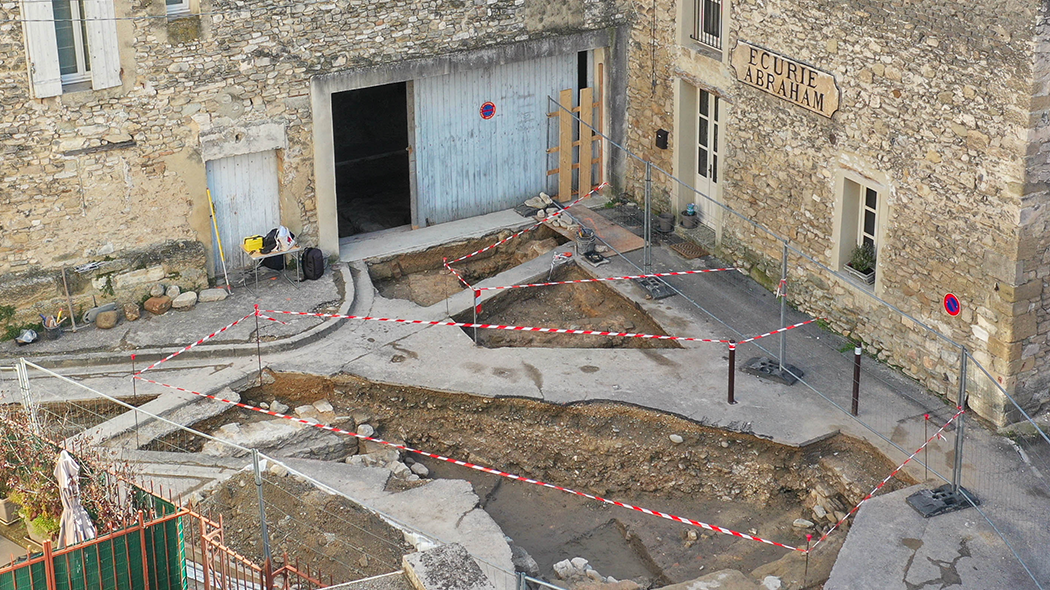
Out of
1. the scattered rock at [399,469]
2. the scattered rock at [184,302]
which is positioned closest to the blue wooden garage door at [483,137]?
the scattered rock at [184,302]

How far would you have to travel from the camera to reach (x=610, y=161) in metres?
18.9

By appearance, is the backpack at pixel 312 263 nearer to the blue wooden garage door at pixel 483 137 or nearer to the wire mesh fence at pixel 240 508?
the blue wooden garage door at pixel 483 137

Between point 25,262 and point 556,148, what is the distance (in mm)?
6987

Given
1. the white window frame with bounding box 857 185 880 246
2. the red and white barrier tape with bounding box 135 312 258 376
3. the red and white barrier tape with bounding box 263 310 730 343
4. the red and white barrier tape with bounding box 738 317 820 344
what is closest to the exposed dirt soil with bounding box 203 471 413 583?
Result: the red and white barrier tape with bounding box 135 312 258 376

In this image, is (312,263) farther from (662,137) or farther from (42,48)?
(662,137)

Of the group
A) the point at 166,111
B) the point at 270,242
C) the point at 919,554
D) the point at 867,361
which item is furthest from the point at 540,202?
the point at 919,554

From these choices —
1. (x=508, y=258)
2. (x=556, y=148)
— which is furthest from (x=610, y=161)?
(x=508, y=258)

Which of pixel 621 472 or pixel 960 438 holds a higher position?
pixel 960 438

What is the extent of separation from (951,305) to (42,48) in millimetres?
9614

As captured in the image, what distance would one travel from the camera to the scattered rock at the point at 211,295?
16.1 metres

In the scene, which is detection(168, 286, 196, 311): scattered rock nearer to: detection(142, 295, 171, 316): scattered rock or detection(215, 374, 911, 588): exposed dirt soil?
detection(142, 295, 171, 316): scattered rock

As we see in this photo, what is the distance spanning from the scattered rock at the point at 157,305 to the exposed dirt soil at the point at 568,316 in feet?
10.8

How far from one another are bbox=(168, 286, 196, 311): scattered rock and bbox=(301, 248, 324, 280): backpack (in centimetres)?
140

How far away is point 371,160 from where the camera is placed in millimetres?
20984
